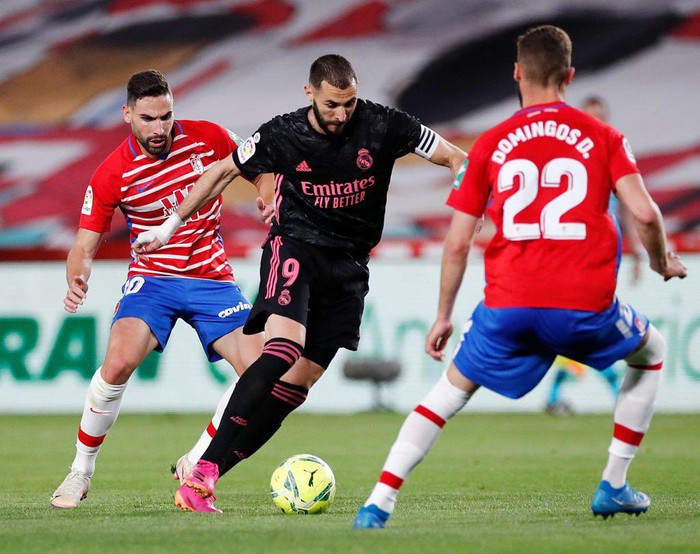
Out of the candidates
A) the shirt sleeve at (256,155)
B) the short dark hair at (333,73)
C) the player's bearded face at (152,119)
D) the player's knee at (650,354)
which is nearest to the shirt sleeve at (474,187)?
the player's knee at (650,354)

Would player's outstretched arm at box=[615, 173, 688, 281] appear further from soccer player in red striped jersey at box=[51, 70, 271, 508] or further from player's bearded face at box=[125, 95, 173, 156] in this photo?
player's bearded face at box=[125, 95, 173, 156]

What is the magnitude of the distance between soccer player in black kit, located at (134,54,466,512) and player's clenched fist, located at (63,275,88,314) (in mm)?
399

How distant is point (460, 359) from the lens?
16.1 feet

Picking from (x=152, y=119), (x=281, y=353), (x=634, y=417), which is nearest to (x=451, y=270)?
(x=634, y=417)

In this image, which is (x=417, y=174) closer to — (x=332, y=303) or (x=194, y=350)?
(x=194, y=350)

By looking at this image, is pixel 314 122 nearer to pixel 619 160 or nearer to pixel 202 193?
pixel 202 193

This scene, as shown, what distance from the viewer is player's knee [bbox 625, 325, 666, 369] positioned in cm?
507

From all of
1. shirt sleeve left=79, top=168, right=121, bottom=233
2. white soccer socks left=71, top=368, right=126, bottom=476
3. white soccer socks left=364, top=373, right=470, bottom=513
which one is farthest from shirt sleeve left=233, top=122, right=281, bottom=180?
white soccer socks left=364, top=373, right=470, bottom=513

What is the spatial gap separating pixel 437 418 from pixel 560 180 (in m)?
1.04

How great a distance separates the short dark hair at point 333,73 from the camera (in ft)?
19.1

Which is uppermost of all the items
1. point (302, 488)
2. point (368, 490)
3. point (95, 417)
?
point (95, 417)

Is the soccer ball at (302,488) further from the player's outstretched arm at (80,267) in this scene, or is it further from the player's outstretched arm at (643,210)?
the player's outstretched arm at (643,210)

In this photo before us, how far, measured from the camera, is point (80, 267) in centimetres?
645

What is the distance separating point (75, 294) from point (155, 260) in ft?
2.43
